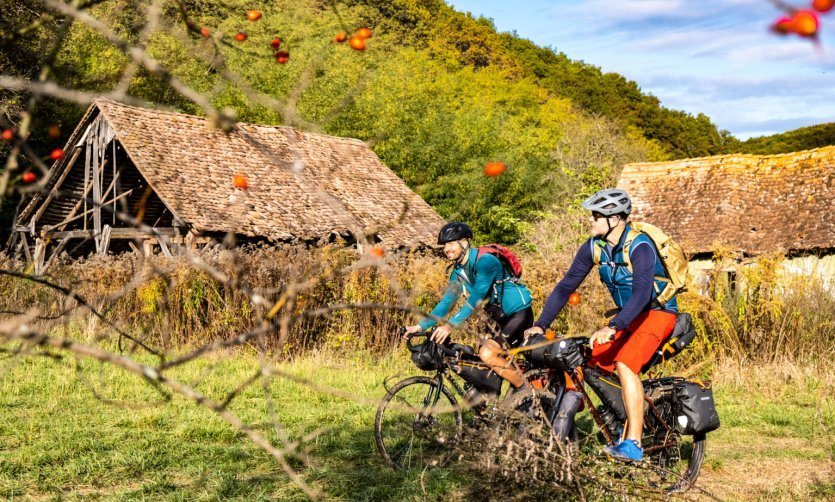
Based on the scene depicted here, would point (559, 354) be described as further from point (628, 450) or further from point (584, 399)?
point (628, 450)

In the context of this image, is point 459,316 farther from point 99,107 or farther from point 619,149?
point 619,149

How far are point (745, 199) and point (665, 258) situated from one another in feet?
78.5

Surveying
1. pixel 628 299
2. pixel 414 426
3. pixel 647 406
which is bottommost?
pixel 414 426

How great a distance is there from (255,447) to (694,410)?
3555 mm

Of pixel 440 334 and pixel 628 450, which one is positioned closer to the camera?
pixel 628 450

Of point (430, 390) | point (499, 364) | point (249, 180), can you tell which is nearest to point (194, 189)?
point (249, 180)

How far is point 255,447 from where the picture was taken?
270 inches

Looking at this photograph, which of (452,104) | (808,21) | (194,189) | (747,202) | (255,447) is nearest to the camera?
(808,21)

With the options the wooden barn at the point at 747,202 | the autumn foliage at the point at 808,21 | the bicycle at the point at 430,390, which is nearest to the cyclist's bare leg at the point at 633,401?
the bicycle at the point at 430,390

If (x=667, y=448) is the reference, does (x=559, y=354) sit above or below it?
above

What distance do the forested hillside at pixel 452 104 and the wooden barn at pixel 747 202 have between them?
295 cm

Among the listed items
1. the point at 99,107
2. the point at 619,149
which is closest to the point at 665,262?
the point at 99,107

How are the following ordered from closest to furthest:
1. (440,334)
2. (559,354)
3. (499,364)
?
(559,354), (499,364), (440,334)

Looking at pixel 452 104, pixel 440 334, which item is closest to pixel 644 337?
pixel 440 334
